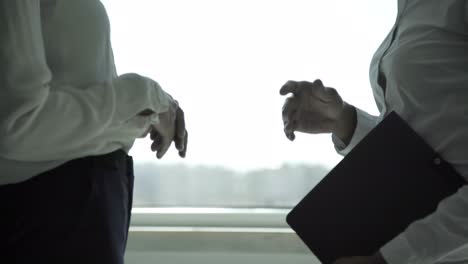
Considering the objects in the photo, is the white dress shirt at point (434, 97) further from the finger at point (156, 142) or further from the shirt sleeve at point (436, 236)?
the finger at point (156, 142)

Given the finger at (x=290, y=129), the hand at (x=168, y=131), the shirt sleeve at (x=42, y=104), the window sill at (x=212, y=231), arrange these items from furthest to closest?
the window sill at (x=212, y=231) → the finger at (x=290, y=129) → the hand at (x=168, y=131) → the shirt sleeve at (x=42, y=104)

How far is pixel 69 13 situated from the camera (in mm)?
756

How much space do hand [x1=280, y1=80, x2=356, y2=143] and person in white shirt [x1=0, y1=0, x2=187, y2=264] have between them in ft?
0.97

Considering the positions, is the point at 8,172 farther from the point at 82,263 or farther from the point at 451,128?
the point at 451,128

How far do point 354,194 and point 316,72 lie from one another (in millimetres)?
566

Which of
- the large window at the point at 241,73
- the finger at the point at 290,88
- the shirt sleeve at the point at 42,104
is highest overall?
the shirt sleeve at the point at 42,104

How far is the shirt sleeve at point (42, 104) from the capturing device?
62cm

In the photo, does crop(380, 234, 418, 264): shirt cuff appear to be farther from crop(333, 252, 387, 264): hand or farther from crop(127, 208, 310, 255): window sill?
crop(127, 208, 310, 255): window sill

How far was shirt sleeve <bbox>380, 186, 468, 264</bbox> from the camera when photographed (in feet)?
2.25

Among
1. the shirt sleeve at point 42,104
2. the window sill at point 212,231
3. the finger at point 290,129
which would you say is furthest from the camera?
the window sill at point 212,231

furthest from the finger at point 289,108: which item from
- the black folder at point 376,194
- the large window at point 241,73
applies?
the large window at point 241,73

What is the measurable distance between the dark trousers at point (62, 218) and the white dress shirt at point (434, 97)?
410mm

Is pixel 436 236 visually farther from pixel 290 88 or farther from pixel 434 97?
pixel 290 88

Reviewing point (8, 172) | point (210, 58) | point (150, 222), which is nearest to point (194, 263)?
point (150, 222)
